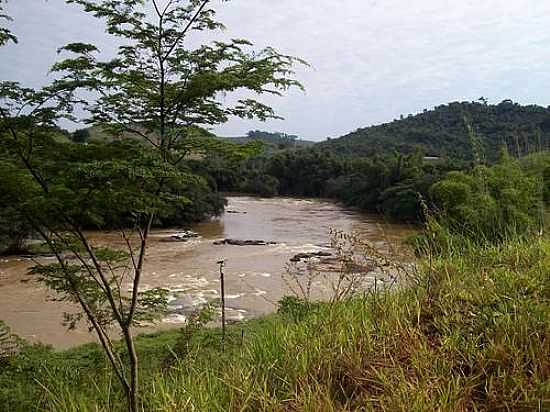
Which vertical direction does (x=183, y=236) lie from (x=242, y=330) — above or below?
below

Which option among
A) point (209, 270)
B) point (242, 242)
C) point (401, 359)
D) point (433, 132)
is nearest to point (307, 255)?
point (209, 270)

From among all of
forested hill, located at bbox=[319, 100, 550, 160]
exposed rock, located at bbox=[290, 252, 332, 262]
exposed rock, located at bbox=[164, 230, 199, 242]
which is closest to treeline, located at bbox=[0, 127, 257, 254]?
exposed rock, located at bbox=[290, 252, 332, 262]

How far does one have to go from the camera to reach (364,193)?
39156 mm

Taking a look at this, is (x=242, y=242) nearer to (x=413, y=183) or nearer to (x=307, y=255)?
(x=307, y=255)

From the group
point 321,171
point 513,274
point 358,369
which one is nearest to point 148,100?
point 358,369

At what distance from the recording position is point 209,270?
1798 cm

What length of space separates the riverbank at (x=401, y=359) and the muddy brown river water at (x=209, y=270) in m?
0.86

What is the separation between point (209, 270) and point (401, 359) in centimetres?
1613

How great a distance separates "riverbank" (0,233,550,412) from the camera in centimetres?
187

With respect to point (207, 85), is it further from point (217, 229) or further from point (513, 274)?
point (217, 229)

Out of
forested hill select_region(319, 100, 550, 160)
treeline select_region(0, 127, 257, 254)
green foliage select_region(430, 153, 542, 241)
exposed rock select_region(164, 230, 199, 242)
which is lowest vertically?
exposed rock select_region(164, 230, 199, 242)

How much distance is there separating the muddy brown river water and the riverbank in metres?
0.86

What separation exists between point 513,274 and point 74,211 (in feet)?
7.89

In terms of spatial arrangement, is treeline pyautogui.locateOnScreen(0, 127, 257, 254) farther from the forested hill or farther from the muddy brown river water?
the forested hill
